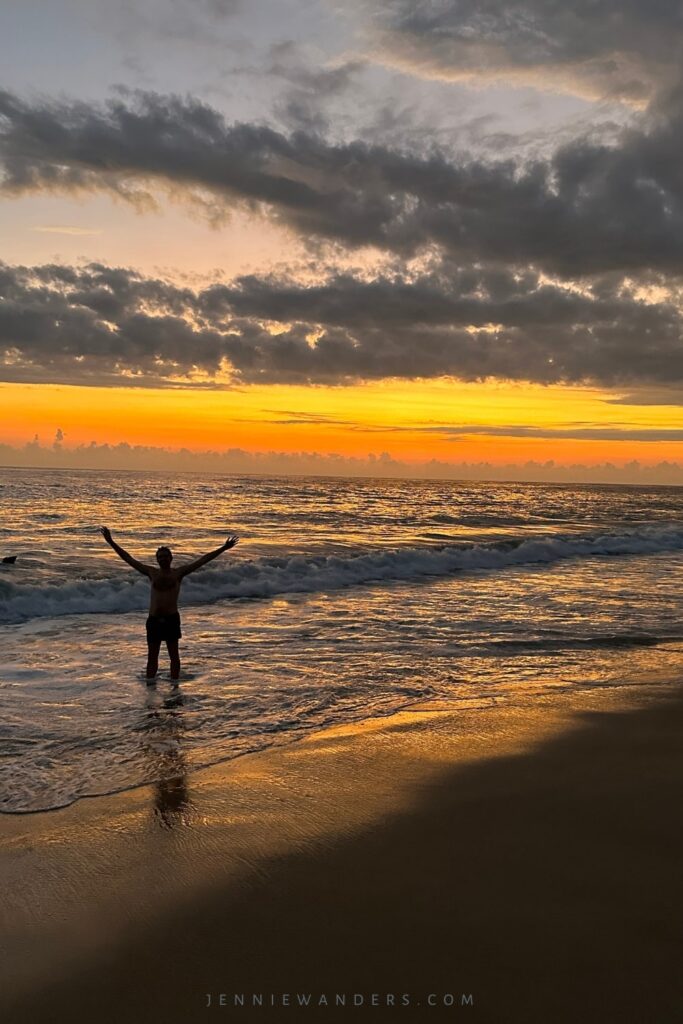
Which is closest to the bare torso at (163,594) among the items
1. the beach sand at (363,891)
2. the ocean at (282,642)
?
the ocean at (282,642)

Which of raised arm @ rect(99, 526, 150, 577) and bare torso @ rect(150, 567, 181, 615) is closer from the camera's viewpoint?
raised arm @ rect(99, 526, 150, 577)

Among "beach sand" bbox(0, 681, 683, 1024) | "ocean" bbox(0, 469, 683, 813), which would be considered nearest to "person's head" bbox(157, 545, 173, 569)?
"ocean" bbox(0, 469, 683, 813)

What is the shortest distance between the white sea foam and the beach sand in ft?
34.9

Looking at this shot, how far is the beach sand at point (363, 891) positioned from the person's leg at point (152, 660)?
3.37m

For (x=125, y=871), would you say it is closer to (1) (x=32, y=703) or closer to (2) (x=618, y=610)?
(1) (x=32, y=703)

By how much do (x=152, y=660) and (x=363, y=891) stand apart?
599 cm

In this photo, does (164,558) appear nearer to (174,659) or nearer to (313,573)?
(174,659)

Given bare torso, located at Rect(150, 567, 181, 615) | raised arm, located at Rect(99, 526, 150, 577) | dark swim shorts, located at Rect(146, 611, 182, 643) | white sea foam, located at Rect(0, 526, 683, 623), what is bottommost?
white sea foam, located at Rect(0, 526, 683, 623)

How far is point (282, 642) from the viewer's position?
11953mm

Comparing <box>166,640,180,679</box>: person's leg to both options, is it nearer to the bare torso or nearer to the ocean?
the ocean

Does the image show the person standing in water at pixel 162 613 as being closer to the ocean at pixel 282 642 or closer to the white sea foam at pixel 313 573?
the ocean at pixel 282 642

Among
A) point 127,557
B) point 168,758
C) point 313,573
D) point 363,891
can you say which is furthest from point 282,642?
point 313,573

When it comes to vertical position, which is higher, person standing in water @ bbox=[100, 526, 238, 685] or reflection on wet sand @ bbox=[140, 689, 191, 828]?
person standing in water @ bbox=[100, 526, 238, 685]

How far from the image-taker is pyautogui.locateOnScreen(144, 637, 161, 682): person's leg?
937 centimetres
